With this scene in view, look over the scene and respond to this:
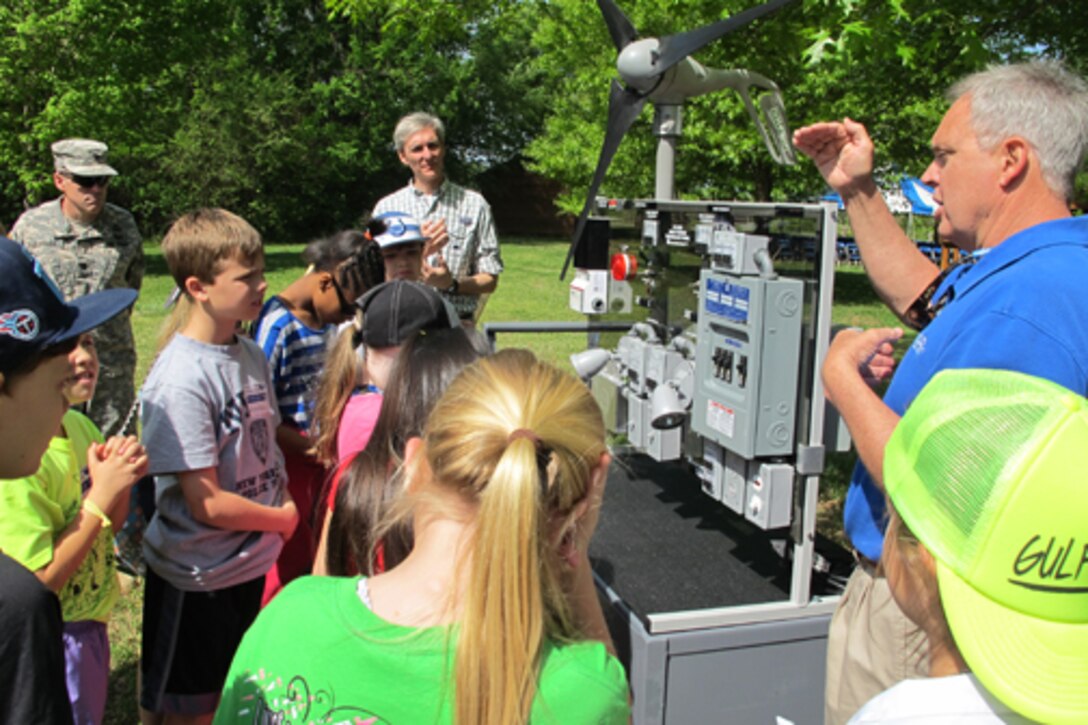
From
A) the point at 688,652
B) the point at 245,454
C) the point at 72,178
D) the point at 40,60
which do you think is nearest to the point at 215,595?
the point at 245,454

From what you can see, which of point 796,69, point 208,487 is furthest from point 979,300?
point 796,69

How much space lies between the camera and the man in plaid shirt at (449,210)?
14.7 feet

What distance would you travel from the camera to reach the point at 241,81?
27.0 m

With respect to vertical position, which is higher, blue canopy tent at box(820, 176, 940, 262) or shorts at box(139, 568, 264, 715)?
blue canopy tent at box(820, 176, 940, 262)

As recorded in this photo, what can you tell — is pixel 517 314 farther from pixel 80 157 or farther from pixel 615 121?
pixel 615 121

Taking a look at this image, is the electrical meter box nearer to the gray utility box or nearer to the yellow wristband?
the gray utility box

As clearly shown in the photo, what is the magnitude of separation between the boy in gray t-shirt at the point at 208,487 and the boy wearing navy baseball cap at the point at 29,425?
0.88 meters

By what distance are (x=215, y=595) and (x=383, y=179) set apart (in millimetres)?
30960

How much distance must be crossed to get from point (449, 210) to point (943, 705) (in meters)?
4.01

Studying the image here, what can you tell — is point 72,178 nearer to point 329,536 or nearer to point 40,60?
Result: point 329,536

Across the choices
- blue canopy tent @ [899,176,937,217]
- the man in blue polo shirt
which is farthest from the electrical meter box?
blue canopy tent @ [899,176,937,217]

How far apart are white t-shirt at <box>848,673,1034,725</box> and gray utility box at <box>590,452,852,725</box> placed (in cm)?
166

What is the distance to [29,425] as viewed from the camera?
1385 mm

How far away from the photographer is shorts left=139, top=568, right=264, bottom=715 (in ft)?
8.38
